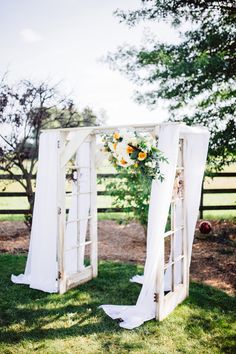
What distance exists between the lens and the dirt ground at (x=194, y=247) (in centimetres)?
541

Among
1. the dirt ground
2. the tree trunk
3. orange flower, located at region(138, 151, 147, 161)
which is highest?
orange flower, located at region(138, 151, 147, 161)

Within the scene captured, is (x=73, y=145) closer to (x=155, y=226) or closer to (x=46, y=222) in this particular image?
(x=46, y=222)

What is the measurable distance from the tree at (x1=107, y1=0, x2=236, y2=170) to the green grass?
3.27 m

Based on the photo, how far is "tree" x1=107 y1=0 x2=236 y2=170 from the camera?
6.61 meters

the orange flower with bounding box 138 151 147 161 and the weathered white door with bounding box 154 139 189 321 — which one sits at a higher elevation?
the orange flower with bounding box 138 151 147 161

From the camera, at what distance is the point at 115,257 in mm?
6391

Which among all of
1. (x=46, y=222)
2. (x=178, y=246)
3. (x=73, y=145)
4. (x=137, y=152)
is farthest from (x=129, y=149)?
(x=46, y=222)

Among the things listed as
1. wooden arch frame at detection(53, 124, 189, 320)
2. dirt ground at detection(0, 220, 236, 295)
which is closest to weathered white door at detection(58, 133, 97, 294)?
wooden arch frame at detection(53, 124, 189, 320)

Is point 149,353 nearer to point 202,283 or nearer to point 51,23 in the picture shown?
point 202,283

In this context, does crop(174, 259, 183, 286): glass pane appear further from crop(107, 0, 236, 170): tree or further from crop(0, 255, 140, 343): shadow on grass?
crop(107, 0, 236, 170): tree

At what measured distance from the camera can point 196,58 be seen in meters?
6.45

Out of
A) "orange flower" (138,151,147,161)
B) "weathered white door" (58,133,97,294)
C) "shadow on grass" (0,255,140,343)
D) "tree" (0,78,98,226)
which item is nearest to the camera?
→ "orange flower" (138,151,147,161)

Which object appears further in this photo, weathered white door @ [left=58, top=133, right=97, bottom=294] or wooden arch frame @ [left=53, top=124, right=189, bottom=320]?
weathered white door @ [left=58, top=133, right=97, bottom=294]

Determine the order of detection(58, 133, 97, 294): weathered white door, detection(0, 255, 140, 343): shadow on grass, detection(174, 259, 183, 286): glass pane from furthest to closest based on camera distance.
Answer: detection(58, 133, 97, 294): weathered white door, detection(174, 259, 183, 286): glass pane, detection(0, 255, 140, 343): shadow on grass
